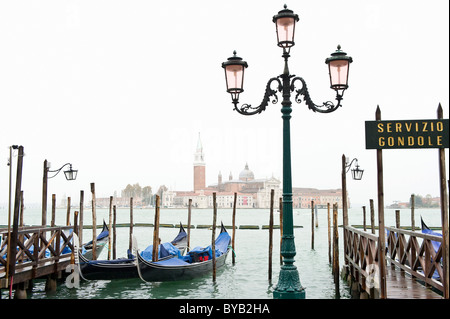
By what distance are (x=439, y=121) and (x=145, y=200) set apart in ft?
311

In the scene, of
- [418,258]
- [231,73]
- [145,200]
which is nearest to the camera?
[231,73]

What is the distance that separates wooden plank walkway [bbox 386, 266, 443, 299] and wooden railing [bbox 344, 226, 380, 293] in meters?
0.22

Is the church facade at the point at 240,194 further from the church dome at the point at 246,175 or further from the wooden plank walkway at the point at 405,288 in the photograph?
the wooden plank walkway at the point at 405,288

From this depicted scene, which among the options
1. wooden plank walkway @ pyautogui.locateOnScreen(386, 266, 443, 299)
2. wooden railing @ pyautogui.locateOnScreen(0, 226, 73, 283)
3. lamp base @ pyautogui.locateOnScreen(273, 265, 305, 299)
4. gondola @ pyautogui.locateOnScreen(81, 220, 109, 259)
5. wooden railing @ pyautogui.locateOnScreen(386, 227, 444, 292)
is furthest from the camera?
gondola @ pyautogui.locateOnScreen(81, 220, 109, 259)

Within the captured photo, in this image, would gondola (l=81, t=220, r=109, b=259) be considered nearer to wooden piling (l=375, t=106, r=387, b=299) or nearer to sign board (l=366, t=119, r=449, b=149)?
wooden piling (l=375, t=106, r=387, b=299)

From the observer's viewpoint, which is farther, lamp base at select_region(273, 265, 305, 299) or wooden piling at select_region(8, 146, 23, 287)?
wooden piling at select_region(8, 146, 23, 287)

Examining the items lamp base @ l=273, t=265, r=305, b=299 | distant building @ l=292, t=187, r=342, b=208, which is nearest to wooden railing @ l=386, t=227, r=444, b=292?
lamp base @ l=273, t=265, r=305, b=299

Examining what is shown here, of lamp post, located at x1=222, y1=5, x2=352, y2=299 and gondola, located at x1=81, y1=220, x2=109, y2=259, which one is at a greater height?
lamp post, located at x1=222, y1=5, x2=352, y2=299

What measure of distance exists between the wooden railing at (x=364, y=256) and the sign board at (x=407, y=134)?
126 cm

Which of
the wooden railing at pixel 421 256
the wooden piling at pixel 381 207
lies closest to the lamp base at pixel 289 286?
the wooden piling at pixel 381 207

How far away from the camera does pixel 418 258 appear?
5.01 m

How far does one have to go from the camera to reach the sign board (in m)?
3.64
